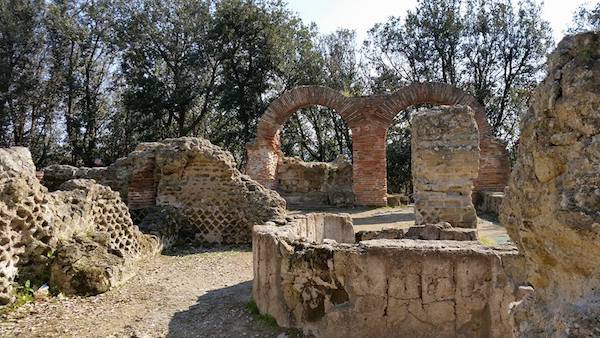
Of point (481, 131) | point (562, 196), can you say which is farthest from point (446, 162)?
point (481, 131)

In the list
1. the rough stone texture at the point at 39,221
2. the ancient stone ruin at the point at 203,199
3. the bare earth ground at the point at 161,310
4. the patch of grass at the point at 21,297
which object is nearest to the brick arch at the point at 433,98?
the ancient stone ruin at the point at 203,199

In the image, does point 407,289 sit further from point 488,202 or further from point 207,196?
point 488,202

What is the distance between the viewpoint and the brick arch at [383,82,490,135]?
13727 millimetres

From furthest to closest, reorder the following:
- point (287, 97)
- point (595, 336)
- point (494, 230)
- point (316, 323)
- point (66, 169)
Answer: point (287, 97), point (66, 169), point (494, 230), point (316, 323), point (595, 336)

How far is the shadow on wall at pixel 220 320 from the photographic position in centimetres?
442

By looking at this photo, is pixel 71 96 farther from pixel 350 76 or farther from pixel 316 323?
pixel 316 323

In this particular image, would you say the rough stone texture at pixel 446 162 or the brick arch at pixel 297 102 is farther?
the brick arch at pixel 297 102

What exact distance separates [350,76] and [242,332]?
1930 cm

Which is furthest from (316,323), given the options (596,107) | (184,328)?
(596,107)

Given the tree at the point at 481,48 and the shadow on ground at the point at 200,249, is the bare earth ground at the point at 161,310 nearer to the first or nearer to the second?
the shadow on ground at the point at 200,249

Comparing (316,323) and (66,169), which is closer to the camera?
(316,323)

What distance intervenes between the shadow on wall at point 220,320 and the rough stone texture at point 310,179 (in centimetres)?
1062

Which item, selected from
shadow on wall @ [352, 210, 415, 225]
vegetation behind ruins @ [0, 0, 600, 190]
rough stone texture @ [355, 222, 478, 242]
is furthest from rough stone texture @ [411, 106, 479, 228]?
vegetation behind ruins @ [0, 0, 600, 190]

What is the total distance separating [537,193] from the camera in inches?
65.0
